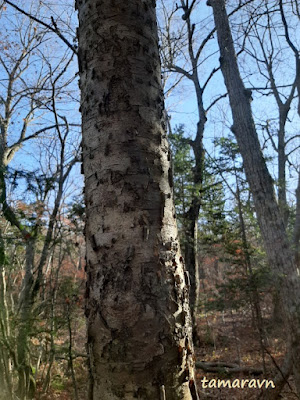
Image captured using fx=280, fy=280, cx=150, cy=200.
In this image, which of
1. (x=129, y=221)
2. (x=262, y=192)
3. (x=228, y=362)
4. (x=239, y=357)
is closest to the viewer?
(x=129, y=221)

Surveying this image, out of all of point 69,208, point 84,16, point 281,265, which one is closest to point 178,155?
point 69,208

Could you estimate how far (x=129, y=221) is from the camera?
3.14 ft

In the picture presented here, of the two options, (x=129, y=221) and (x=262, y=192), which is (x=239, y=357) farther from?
(x=129, y=221)

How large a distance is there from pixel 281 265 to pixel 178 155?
19.5ft

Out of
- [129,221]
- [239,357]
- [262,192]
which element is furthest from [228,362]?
[129,221]

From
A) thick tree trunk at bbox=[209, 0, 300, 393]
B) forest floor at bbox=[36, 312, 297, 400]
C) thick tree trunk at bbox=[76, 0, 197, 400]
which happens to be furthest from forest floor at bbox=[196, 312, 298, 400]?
thick tree trunk at bbox=[76, 0, 197, 400]

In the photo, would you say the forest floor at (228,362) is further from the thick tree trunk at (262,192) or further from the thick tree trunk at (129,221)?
the thick tree trunk at (129,221)

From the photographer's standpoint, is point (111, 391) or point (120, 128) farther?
point (120, 128)

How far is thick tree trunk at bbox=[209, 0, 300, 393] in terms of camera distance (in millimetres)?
4691

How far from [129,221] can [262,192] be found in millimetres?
4799

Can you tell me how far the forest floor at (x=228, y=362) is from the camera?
5375mm

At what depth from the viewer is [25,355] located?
174 inches

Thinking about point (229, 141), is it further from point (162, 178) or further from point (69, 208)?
point (162, 178)

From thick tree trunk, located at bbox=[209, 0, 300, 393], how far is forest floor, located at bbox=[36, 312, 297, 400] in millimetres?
836
